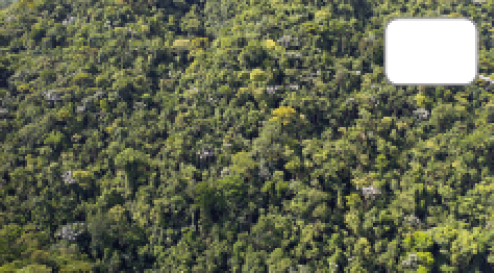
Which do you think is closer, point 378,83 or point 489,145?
point 489,145

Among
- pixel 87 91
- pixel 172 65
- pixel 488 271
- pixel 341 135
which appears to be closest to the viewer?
pixel 488 271

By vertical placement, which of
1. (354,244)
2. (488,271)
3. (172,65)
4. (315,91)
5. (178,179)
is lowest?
(488,271)

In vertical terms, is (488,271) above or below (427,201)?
below

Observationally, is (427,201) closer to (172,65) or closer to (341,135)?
(341,135)

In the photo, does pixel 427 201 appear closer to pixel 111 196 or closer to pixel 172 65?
pixel 111 196

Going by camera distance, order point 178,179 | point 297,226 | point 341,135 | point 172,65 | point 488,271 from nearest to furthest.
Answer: point 488,271
point 297,226
point 178,179
point 341,135
point 172,65

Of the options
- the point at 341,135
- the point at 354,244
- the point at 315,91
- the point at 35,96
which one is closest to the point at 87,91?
the point at 35,96
